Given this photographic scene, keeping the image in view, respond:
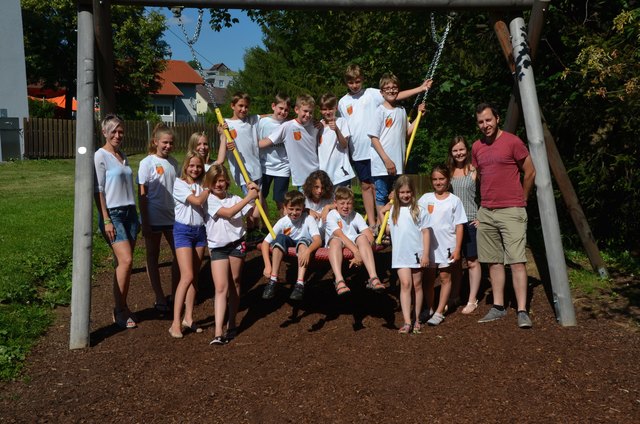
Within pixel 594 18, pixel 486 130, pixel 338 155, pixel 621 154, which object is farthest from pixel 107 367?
pixel 594 18

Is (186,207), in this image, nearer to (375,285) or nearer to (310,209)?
(310,209)

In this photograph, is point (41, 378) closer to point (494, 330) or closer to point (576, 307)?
point (494, 330)

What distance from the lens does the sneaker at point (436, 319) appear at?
6.15 meters

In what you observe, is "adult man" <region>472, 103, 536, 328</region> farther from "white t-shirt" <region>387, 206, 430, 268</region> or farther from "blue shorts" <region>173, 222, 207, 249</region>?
"blue shorts" <region>173, 222, 207, 249</region>

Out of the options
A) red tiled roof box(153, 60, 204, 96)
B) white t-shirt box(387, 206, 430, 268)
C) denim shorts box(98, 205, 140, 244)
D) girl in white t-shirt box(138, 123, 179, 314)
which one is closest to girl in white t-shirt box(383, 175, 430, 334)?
white t-shirt box(387, 206, 430, 268)

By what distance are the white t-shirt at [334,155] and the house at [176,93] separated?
62.2 m

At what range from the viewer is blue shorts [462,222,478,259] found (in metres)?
6.38

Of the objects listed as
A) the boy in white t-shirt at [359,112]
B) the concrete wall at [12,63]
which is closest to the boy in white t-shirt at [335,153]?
the boy in white t-shirt at [359,112]

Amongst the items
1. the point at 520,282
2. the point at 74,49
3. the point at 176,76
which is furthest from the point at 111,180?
the point at 176,76

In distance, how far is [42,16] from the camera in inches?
1577

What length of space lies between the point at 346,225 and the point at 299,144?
1.32 meters

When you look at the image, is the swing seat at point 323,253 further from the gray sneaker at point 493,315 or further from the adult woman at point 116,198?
the adult woman at point 116,198

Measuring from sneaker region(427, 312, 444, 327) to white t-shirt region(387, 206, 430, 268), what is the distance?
25.3 inches

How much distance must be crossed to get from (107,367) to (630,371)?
383cm
